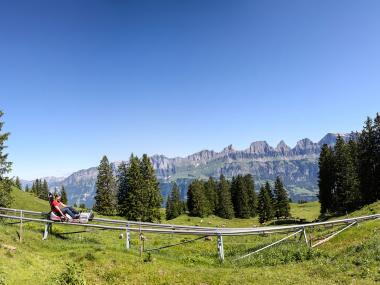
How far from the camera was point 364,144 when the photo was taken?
71.4 meters

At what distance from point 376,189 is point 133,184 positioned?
51.6 m

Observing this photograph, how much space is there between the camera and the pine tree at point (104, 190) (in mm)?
93625

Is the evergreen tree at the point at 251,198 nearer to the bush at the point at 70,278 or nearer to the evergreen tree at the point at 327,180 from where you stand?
the evergreen tree at the point at 327,180

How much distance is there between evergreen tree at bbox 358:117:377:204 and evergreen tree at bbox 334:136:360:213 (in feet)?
24.6

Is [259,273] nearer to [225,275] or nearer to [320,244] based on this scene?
[225,275]

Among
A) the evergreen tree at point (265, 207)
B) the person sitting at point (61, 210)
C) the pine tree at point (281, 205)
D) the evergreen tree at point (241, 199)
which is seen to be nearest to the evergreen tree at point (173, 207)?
the evergreen tree at point (241, 199)

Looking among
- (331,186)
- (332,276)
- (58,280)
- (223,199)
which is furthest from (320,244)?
(223,199)

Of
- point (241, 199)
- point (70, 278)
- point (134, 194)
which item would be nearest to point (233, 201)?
point (241, 199)

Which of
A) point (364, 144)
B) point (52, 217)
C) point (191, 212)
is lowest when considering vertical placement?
point (191, 212)

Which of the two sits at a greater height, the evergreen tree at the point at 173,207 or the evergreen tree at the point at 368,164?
the evergreen tree at the point at 368,164

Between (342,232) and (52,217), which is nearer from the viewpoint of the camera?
(52,217)

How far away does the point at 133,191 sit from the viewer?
277 feet

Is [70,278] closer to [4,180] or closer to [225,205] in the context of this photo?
[4,180]

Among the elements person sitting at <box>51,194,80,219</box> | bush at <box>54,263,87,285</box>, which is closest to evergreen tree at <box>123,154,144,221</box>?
person sitting at <box>51,194,80,219</box>
